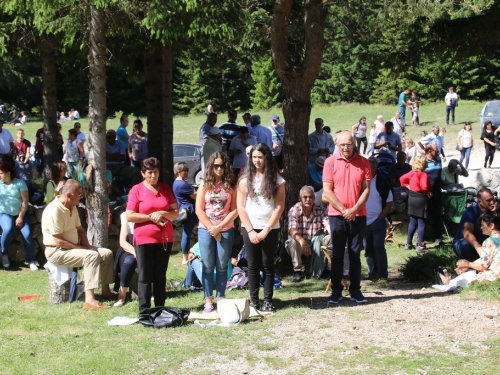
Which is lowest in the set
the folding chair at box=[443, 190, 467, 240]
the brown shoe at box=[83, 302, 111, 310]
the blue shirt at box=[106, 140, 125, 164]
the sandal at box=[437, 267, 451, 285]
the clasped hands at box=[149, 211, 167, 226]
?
the brown shoe at box=[83, 302, 111, 310]

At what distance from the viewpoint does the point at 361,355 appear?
5.79m

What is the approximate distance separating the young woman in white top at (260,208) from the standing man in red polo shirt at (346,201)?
1.92 feet

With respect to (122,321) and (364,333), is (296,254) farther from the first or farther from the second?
(364,333)

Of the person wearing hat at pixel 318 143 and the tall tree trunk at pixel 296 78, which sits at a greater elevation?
the tall tree trunk at pixel 296 78

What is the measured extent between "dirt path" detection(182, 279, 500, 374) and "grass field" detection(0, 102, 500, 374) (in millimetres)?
22

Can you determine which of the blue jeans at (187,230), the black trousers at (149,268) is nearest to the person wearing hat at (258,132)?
the blue jeans at (187,230)

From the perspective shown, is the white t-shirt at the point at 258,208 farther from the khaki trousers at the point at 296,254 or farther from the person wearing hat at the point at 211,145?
the person wearing hat at the point at 211,145

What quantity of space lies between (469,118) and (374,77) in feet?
71.0

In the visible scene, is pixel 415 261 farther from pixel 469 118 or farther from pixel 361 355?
pixel 469 118

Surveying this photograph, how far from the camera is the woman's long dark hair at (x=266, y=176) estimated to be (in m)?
7.21

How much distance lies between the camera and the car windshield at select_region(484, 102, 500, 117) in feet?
86.6

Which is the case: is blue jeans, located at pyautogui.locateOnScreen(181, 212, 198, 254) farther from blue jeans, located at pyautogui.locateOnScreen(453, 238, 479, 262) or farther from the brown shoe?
blue jeans, located at pyautogui.locateOnScreen(453, 238, 479, 262)

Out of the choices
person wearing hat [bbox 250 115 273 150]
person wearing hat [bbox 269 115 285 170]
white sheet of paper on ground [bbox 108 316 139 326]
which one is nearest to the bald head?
white sheet of paper on ground [bbox 108 316 139 326]

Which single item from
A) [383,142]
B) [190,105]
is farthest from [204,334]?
[190,105]
